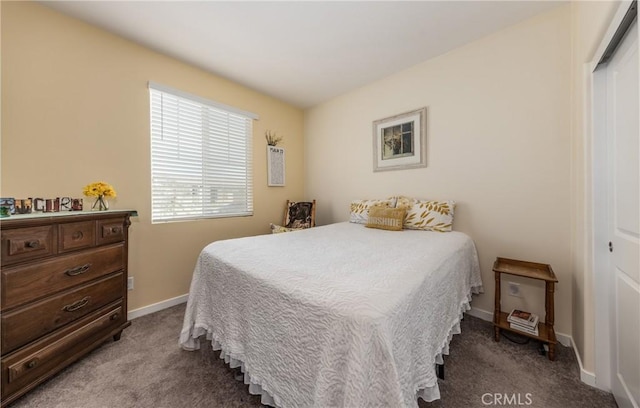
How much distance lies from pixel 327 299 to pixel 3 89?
2568 millimetres

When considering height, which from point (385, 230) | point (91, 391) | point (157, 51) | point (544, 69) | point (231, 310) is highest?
point (157, 51)

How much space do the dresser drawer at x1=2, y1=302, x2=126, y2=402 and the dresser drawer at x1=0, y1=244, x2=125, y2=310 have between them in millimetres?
271

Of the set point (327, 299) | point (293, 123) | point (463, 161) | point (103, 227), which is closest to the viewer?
point (327, 299)

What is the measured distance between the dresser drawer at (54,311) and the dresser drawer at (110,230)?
0.91 feet

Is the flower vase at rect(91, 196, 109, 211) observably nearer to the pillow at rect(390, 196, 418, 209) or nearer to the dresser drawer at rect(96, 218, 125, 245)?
the dresser drawer at rect(96, 218, 125, 245)

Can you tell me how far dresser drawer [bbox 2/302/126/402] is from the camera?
1209 millimetres

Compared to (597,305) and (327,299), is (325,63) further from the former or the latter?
(597,305)

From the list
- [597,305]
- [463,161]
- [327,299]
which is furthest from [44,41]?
[597,305]

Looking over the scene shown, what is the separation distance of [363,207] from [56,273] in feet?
8.49

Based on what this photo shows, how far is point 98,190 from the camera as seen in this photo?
1.85 metres

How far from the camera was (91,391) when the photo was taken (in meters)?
1.36

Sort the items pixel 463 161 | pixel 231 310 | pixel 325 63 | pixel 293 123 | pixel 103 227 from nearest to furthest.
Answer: pixel 231 310, pixel 103 227, pixel 463 161, pixel 325 63, pixel 293 123

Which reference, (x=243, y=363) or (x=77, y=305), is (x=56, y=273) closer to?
(x=77, y=305)

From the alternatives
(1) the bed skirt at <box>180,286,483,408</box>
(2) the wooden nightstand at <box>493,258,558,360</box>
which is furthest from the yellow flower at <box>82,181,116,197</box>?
(2) the wooden nightstand at <box>493,258,558,360</box>
